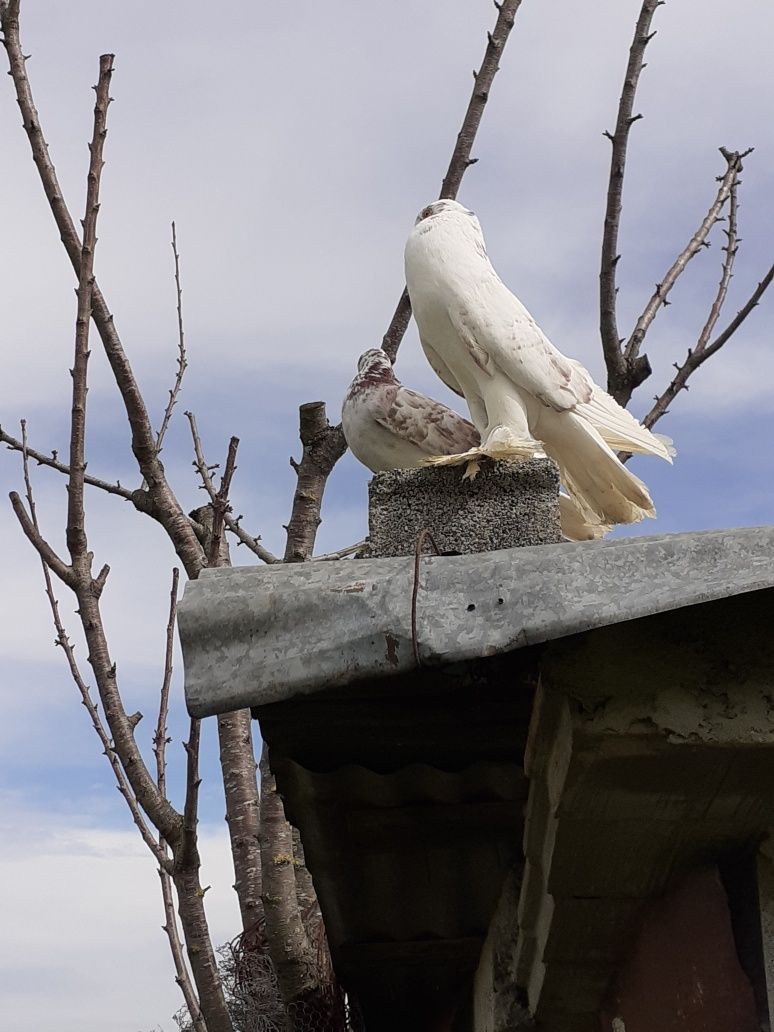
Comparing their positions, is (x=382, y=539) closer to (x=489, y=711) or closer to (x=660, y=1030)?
(x=489, y=711)

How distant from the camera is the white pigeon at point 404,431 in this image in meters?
3.05

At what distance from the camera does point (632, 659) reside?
1972mm

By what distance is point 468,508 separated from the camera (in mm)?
2650

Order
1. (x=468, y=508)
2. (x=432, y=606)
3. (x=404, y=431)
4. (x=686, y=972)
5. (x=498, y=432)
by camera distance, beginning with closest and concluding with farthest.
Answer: (x=432, y=606)
(x=686, y=972)
(x=468, y=508)
(x=498, y=432)
(x=404, y=431)

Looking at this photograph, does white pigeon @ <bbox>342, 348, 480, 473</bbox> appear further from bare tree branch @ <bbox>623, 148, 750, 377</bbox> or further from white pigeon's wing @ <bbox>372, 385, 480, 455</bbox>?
bare tree branch @ <bbox>623, 148, 750, 377</bbox>

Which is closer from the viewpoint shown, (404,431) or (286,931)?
(404,431)

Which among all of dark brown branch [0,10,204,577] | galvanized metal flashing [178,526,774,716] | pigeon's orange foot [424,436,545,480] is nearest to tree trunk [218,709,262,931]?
dark brown branch [0,10,204,577]

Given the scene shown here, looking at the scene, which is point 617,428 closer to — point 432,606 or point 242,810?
point 432,606

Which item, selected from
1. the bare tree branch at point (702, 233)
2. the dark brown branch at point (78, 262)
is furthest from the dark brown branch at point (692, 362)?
the dark brown branch at point (78, 262)

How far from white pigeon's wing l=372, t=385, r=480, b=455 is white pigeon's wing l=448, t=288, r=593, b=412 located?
0.71ft

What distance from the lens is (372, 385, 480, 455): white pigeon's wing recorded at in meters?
3.10

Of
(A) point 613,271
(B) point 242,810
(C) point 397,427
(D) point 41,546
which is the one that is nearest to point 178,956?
(B) point 242,810

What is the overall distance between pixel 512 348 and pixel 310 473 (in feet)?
6.85

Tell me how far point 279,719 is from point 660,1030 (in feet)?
2.94
